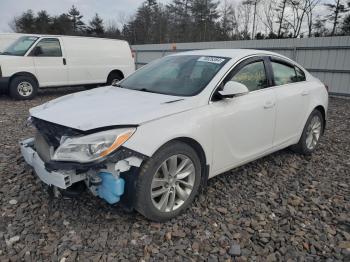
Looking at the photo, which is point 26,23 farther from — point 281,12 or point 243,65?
point 243,65

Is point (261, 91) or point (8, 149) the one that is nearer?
point (261, 91)

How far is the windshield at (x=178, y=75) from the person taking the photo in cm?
323

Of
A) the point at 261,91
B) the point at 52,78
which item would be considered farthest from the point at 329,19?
the point at 261,91

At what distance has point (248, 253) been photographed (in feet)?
8.16

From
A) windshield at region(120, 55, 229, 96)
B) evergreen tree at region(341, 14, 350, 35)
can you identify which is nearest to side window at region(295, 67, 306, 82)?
windshield at region(120, 55, 229, 96)

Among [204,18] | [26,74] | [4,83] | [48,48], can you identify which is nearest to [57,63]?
[48,48]

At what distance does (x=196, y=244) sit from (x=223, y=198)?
842 millimetres

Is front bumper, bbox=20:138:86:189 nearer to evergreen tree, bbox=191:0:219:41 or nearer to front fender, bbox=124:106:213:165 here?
front fender, bbox=124:106:213:165

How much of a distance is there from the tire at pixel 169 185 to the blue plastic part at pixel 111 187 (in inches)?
5.4

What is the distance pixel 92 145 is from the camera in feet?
7.83

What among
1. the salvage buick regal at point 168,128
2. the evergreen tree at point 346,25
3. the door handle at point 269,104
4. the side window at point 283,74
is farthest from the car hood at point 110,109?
the evergreen tree at point 346,25

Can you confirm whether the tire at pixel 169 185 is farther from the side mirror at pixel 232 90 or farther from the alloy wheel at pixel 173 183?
the side mirror at pixel 232 90

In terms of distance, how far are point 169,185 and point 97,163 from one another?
734mm

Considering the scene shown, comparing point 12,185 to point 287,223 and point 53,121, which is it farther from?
point 287,223
